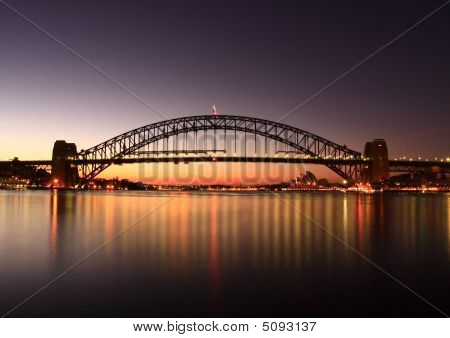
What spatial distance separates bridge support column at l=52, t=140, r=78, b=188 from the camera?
8519cm

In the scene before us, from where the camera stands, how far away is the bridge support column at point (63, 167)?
8519cm

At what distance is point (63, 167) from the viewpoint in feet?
279

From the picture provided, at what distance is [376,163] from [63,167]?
180 ft

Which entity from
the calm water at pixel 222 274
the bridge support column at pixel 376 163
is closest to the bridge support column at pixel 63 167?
the bridge support column at pixel 376 163

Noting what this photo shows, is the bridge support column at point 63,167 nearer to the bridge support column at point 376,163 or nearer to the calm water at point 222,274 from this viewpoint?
the bridge support column at point 376,163

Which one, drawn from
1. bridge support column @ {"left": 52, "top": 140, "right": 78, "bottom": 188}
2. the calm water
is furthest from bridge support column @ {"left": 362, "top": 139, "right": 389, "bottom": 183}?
the calm water

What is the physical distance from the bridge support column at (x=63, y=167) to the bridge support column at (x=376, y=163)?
170ft

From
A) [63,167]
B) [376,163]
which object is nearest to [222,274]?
[376,163]

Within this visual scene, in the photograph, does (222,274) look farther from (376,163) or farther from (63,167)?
(63,167)

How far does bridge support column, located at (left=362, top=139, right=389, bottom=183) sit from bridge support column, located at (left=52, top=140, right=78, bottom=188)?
51901 mm

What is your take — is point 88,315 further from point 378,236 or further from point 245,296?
point 378,236

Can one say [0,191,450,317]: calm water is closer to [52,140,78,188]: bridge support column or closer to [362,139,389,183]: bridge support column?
[362,139,389,183]: bridge support column

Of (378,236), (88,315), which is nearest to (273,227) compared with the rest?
(378,236)

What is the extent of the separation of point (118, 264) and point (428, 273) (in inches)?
216
